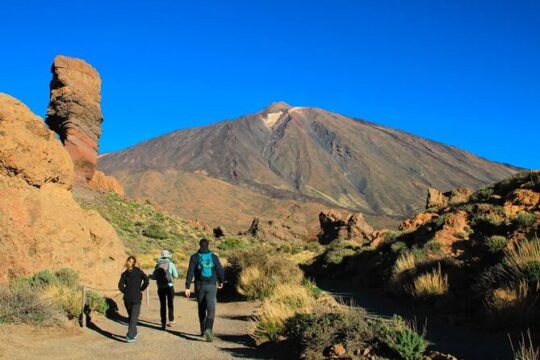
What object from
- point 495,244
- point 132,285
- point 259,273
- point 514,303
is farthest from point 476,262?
point 132,285

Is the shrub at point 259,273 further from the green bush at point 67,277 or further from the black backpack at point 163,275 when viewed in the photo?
the green bush at point 67,277

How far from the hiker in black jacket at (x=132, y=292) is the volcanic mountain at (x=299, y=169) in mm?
82459

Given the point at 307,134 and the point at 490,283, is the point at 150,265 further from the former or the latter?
the point at 307,134

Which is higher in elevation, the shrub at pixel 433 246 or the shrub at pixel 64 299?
the shrub at pixel 433 246

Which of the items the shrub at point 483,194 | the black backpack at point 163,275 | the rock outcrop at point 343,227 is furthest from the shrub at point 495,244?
the rock outcrop at point 343,227

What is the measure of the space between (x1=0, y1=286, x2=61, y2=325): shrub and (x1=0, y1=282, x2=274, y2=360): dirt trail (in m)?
0.21

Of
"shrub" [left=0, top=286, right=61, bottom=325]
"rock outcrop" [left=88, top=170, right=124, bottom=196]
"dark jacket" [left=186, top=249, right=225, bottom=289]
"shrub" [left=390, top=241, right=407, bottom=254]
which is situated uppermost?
"rock outcrop" [left=88, top=170, right=124, bottom=196]

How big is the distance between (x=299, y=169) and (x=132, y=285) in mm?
154101

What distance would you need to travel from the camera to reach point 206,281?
878 cm

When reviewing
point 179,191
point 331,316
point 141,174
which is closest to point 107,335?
point 331,316

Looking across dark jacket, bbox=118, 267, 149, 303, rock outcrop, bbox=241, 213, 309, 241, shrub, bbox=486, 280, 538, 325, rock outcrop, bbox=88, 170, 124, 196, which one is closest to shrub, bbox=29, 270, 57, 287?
dark jacket, bbox=118, 267, 149, 303

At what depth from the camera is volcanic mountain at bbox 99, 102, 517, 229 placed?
100125 millimetres

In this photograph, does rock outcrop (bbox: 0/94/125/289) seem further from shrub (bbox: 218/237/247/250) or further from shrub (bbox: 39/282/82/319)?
shrub (bbox: 218/237/247/250)

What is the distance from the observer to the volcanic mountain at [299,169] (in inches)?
3942
